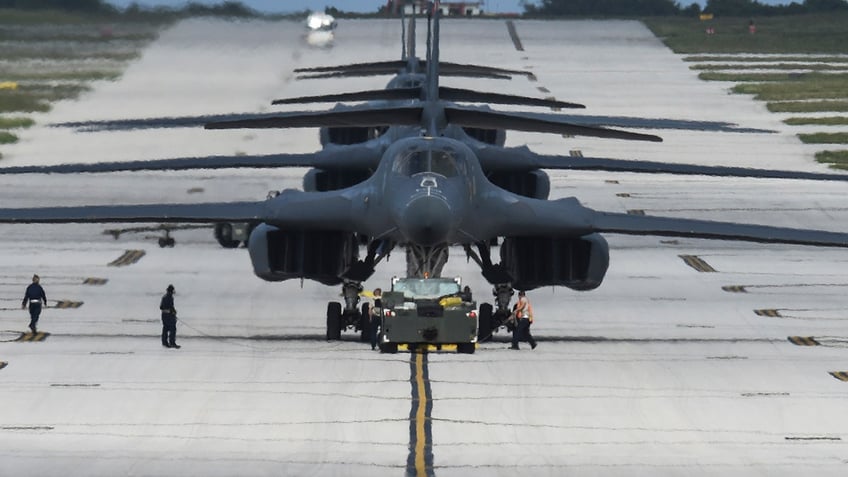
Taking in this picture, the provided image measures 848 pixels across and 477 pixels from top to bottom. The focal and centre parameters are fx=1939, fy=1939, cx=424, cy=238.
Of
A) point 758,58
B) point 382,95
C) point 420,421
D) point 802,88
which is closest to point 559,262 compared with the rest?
point 382,95

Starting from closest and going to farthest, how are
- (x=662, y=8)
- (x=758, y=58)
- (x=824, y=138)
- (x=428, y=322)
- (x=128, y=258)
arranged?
(x=428, y=322)
(x=128, y=258)
(x=824, y=138)
(x=758, y=58)
(x=662, y=8)

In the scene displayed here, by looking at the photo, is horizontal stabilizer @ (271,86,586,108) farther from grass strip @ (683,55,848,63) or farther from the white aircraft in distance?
grass strip @ (683,55,848,63)

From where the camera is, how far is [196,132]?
82438 mm

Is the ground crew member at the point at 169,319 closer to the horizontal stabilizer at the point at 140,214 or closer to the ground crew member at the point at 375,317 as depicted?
the horizontal stabilizer at the point at 140,214

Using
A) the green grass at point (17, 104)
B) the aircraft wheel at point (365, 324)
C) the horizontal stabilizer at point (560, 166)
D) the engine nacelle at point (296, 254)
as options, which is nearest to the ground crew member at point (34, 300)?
the engine nacelle at point (296, 254)

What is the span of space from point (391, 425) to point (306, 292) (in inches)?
676

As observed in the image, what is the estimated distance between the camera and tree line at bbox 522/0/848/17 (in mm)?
162500

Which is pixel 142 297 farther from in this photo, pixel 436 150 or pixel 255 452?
pixel 255 452

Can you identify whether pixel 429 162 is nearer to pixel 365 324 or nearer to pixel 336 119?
pixel 365 324

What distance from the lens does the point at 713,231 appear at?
1508 inches

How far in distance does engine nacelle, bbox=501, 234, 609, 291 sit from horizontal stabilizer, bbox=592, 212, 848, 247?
44cm

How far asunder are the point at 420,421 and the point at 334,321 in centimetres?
892

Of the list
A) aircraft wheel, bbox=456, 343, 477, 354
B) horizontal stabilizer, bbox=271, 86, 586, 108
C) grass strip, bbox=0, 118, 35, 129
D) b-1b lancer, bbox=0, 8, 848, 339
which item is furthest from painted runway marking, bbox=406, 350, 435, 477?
grass strip, bbox=0, 118, 35, 129

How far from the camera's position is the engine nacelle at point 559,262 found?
37812mm
